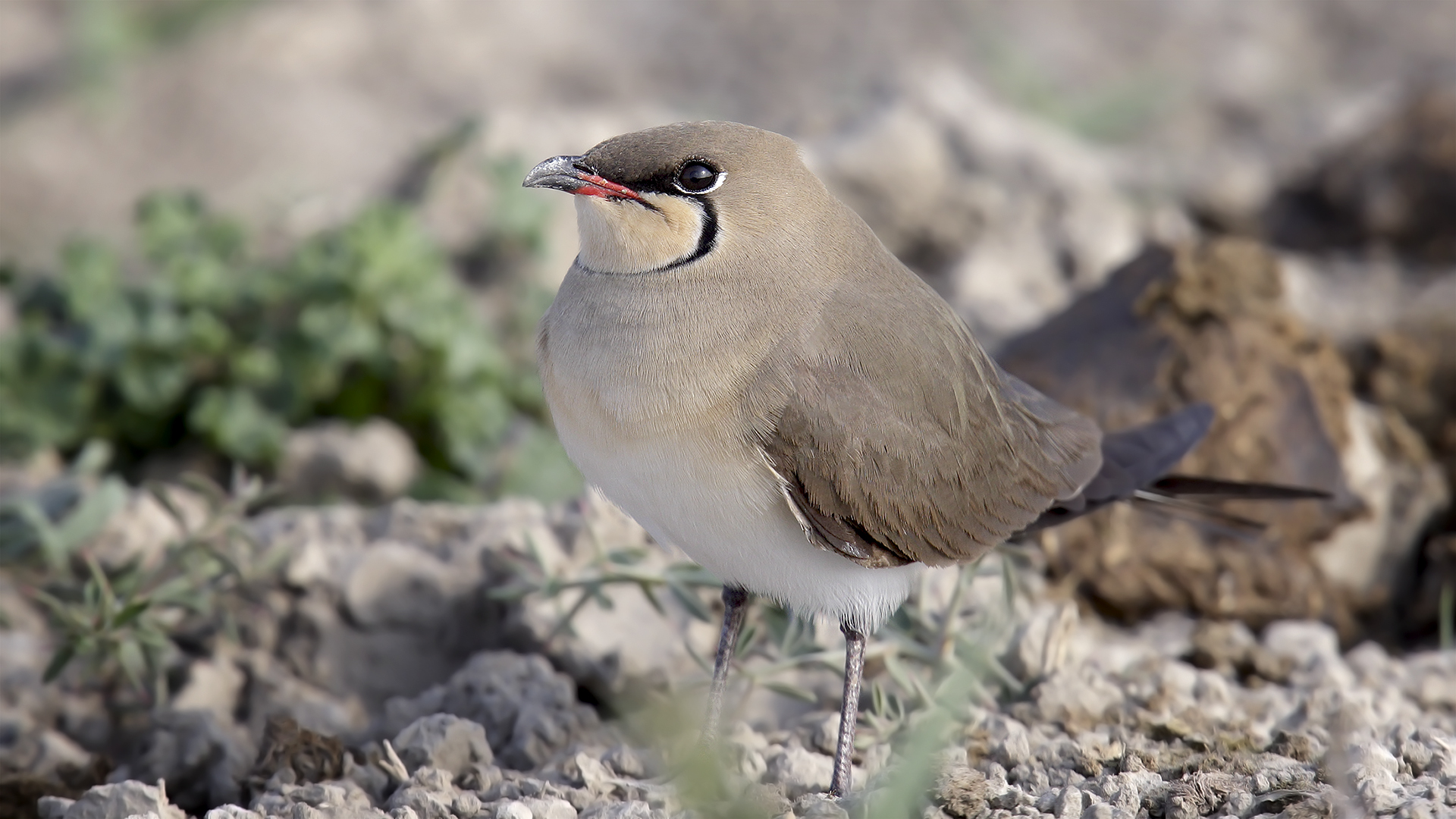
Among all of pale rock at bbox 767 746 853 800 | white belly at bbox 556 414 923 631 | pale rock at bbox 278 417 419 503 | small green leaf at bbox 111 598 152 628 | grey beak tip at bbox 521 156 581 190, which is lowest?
small green leaf at bbox 111 598 152 628

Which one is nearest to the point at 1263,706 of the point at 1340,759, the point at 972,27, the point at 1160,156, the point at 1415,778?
the point at 1415,778

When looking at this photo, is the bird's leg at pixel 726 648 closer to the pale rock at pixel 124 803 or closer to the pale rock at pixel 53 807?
the pale rock at pixel 124 803

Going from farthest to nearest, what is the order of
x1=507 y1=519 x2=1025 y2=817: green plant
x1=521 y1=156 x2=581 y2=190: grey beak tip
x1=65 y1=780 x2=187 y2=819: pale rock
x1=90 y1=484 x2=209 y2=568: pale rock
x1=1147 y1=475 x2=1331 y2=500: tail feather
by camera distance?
x1=90 y1=484 x2=209 y2=568: pale rock < x1=1147 y1=475 x2=1331 y2=500: tail feather < x1=507 y1=519 x2=1025 y2=817: green plant < x1=521 y1=156 x2=581 y2=190: grey beak tip < x1=65 y1=780 x2=187 y2=819: pale rock

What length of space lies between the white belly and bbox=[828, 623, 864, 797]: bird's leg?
45 millimetres

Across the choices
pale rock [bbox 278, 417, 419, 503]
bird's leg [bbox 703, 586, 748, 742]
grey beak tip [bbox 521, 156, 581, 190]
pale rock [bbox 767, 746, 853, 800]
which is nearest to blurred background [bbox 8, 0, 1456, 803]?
pale rock [bbox 278, 417, 419, 503]

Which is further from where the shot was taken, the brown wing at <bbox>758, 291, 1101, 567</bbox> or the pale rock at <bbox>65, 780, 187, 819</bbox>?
the brown wing at <bbox>758, 291, 1101, 567</bbox>

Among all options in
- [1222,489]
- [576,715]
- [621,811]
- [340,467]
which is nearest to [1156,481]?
[1222,489]

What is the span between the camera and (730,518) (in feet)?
9.91

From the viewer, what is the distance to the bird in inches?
118

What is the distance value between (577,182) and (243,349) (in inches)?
85.3

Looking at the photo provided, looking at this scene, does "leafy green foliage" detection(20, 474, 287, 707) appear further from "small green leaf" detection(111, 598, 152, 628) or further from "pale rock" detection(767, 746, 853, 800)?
"pale rock" detection(767, 746, 853, 800)

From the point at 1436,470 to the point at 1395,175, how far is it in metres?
2.06

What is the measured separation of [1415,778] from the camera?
290 cm

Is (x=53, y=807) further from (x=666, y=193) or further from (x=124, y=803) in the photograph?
(x=666, y=193)
